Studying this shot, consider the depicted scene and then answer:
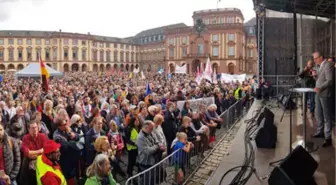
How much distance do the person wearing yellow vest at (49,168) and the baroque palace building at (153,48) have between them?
60.0 meters

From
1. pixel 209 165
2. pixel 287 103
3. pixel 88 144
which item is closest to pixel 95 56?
pixel 88 144

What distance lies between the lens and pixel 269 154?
5.89m

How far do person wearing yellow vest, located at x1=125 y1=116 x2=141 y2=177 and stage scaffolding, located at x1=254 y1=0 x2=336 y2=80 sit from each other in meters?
7.72

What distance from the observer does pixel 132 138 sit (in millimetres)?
6770

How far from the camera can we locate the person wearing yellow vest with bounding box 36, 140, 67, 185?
3.82 metres

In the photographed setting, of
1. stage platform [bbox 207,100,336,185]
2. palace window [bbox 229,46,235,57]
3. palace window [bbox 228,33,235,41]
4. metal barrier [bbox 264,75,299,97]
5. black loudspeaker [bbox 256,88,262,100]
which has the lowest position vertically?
stage platform [bbox 207,100,336,185]

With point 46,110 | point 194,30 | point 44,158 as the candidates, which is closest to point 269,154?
point 44,158

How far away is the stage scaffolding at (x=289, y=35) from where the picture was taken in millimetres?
12406

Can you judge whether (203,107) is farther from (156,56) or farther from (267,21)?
(156,56)

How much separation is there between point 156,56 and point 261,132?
86.7 meters

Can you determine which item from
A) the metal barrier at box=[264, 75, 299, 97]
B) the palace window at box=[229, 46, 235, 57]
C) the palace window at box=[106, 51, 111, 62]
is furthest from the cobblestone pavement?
the palace window at box=[106, 51, 111, 62]

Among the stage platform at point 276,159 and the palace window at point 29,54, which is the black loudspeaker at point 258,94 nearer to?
the stage platform at point 276,159

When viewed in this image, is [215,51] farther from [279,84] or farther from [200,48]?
[279,84]

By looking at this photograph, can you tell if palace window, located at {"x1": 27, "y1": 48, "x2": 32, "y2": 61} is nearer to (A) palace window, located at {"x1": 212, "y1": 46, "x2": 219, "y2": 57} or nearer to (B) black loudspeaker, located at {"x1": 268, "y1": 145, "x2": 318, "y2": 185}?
(A) palace window, located at {"x1": 212, "y1": 46, "x2": 219, "y2": 57}
